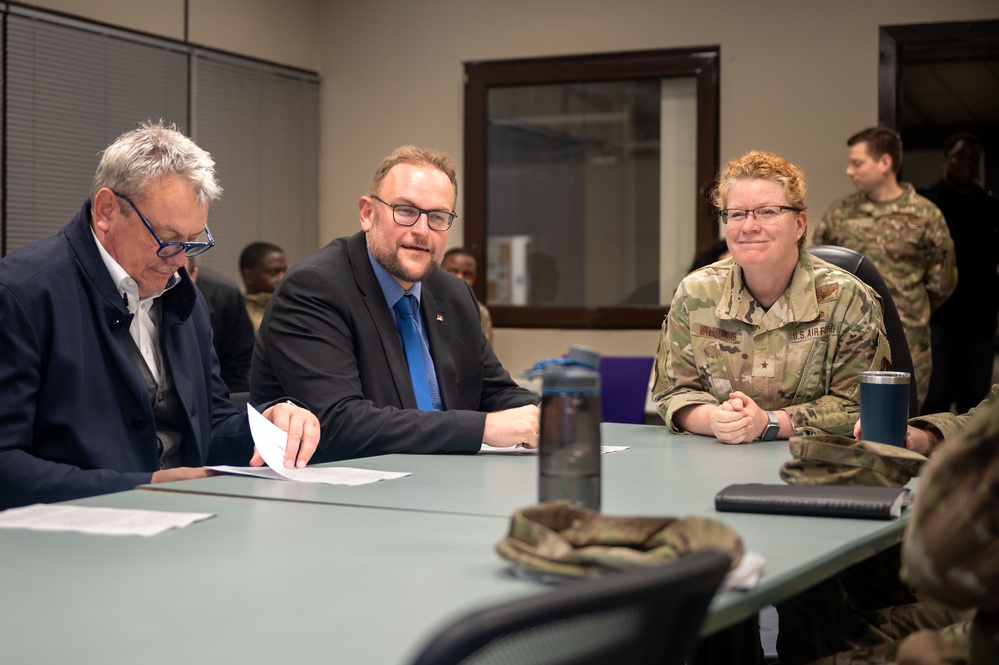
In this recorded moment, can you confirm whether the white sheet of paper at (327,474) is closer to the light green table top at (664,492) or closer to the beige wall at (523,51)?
the light green table top at (664,492)

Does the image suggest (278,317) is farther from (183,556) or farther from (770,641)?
(770,641)

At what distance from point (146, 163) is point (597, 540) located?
4.96 feet

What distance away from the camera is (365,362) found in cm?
268

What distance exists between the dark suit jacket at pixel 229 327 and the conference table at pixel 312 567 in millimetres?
3135

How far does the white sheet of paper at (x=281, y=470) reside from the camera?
1.94m

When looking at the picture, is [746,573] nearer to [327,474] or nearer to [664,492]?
[664,492]

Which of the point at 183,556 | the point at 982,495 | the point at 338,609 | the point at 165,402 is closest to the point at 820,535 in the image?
the point at 982,495

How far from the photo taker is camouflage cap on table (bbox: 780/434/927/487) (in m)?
1.73

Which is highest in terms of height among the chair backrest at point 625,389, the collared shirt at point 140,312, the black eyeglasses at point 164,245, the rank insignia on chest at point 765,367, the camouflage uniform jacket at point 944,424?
the black eyeglasses at point 164,245

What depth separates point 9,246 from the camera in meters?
5.02

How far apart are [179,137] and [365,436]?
30.3 inches

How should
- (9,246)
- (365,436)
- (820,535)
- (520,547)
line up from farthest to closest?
(9,246), (365,436), (820,535), (520,547)

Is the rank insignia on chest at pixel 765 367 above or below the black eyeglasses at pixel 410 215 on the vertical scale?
below

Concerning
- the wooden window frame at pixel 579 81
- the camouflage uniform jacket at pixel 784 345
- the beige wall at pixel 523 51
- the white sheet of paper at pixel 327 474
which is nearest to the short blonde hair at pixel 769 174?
the camouflage uniform jacket at pixel 784 345
